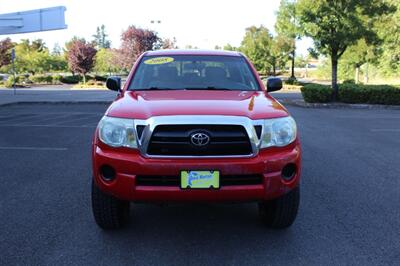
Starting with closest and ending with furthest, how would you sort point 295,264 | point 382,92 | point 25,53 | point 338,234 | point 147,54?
point 295,264, point 338,234, point 147,54, point 382,92, point 25,53

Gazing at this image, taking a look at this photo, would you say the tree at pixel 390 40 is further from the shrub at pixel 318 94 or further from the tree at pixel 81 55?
the tree at pixel 81 55

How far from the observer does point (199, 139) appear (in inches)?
134

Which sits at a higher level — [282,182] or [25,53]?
[25,53]

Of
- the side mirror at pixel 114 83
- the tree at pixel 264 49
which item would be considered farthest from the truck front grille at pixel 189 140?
the tree at pixel 264 49

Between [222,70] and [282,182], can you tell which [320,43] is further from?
[282,182]

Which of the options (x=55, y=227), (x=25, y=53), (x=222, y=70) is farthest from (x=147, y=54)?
(x=25, y=53)

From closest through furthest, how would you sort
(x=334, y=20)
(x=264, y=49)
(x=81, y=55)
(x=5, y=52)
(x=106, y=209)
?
(x=106, y=209)
(x=334, y=20)
(x=81, y=55)
(x=264, y=49)
(x=5, y=52)

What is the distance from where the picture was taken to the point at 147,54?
5.39 meters

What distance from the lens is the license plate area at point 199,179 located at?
133 inches

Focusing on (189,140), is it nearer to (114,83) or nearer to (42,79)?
(114,83)

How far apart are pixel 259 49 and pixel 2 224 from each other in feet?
132

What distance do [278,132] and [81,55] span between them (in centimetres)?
3984

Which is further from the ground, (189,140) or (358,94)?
(358,94)

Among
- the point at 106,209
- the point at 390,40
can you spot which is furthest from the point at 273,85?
the point at 390,40
